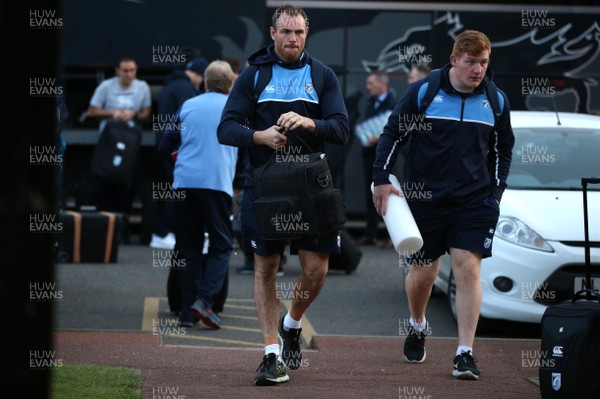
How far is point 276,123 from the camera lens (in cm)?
681

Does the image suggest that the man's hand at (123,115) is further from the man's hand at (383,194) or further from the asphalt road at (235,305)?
the man's hand at (383,194)

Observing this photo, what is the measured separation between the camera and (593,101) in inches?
658

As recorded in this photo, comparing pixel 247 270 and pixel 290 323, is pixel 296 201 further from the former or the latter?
pixel 247 270

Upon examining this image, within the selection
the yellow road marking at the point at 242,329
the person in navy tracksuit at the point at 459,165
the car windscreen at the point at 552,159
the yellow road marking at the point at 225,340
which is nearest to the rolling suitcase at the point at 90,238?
the yellow road marking at the point at 242,329

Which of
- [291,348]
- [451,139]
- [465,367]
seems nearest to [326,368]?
[291,348]

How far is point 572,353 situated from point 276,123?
2.08 metres

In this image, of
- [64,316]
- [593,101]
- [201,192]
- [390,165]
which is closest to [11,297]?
[390,165]

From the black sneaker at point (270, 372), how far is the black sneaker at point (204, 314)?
252 centimetres

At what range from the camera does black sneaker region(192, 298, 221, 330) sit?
928 centimetres

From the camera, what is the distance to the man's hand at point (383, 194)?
7293 mm

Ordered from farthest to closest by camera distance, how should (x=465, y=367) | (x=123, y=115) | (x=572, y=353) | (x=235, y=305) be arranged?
(x=123, y=115) < (x=235, y=305) < (x=465, y=367) < (x=572, y=353)

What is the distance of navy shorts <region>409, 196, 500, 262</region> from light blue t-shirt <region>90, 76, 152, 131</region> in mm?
8759

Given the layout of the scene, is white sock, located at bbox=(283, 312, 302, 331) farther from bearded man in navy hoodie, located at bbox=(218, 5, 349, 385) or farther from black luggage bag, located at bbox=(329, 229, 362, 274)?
black luggage bag, located at bbox=(329, 229, 362, 274)

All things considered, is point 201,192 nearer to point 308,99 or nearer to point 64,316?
point 64,316
